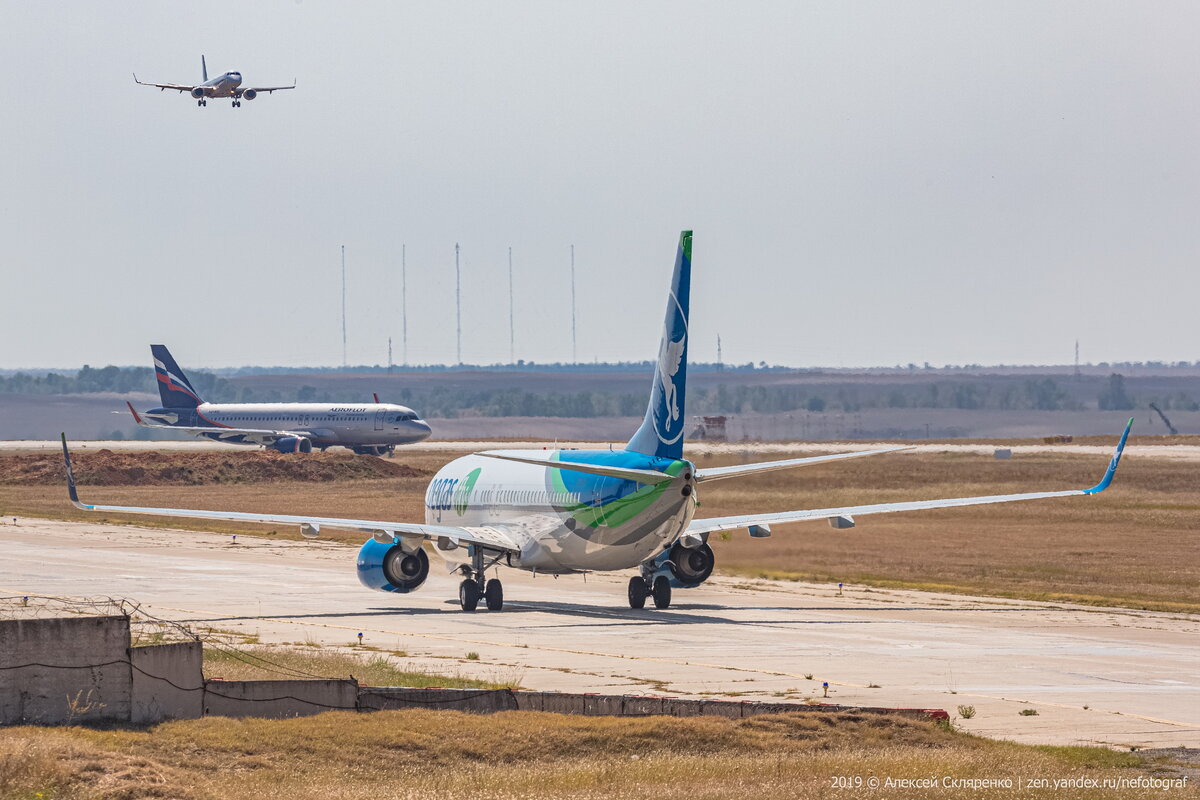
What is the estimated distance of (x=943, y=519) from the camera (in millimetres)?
76125

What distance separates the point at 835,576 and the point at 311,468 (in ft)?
234

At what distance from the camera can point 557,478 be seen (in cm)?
4359

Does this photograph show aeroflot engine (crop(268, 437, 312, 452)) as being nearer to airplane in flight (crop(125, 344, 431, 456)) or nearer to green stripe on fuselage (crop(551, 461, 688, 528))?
airplane in flight (crop(125, 344, 431, 456))

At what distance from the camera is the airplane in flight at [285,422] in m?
141

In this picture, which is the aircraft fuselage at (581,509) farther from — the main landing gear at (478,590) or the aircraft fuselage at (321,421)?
the aircraft fuselage at (321,421)

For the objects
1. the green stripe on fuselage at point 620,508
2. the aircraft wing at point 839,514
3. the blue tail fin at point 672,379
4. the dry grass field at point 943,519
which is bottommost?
the dry grass field at point 943,519

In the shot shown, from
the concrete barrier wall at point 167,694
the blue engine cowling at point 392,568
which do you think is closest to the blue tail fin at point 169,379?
the blue engine cowling at point 392,568

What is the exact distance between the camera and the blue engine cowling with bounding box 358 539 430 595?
147ft

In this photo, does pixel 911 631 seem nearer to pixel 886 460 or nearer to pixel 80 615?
pixel 80 615

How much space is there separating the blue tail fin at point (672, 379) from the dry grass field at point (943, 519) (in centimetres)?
741

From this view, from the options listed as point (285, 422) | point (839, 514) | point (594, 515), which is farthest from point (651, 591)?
point (285, 422)

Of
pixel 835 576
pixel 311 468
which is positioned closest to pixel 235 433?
pixel 311 468

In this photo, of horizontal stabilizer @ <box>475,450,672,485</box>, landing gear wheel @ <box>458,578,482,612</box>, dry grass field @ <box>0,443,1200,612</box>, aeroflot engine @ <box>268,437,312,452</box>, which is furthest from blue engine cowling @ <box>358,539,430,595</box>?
aeroflot engine @ <box>268,437,312,452</box>

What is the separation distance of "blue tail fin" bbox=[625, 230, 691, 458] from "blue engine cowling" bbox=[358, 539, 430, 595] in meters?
7.46
